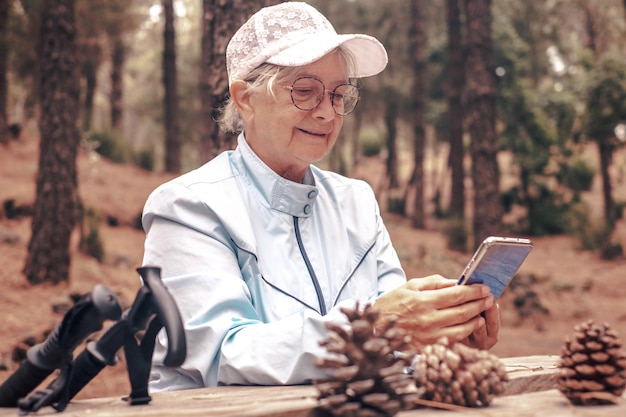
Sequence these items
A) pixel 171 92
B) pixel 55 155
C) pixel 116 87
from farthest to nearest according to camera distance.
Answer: pixel 116 87
pixel 171 92
pixel 55 155

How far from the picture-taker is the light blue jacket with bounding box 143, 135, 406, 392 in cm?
233

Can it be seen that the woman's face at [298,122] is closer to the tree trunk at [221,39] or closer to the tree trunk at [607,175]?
the tree trunk at [221,39]

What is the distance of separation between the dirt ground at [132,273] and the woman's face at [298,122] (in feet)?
17.7

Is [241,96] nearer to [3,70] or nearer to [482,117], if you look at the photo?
[482,117]

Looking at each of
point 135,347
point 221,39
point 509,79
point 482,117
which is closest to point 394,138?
point 509,79

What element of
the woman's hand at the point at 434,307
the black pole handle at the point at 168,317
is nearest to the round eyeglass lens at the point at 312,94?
the woman's hand at the point at 434,307

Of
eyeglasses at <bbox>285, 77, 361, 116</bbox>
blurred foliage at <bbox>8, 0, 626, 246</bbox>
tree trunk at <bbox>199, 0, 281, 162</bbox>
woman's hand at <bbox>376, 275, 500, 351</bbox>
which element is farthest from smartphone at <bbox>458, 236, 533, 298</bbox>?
blurred foliage at <bbox>8, 0, 626, 246</bbox>

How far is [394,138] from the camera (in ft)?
108

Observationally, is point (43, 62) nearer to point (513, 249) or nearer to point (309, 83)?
point (309, 83)

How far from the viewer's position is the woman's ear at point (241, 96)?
9.70ft

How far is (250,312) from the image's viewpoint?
2.50 meters

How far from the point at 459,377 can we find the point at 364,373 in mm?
282

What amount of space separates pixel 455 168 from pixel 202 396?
71.4ft

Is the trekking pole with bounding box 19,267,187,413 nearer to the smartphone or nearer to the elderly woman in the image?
the elderly woman
